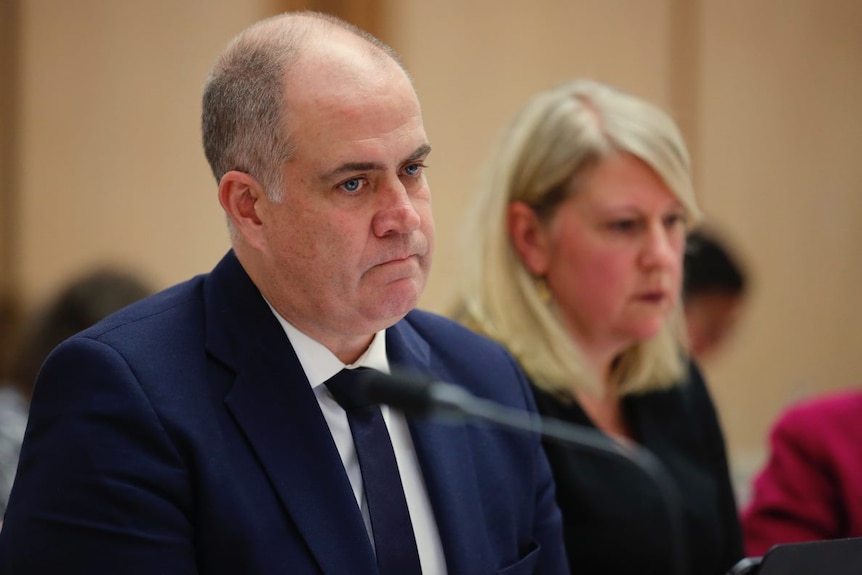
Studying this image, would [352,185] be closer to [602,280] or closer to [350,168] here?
[350,168]

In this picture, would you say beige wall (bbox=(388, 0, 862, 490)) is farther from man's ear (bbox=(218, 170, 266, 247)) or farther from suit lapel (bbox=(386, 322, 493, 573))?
man's ear (bbox=(218, 170, 266, 247))

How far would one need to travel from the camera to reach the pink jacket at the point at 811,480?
224 centimetres

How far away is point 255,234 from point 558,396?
80cm

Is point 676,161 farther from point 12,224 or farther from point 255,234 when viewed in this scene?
point 12,224

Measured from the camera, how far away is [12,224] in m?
3.76

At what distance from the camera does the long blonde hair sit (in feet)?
7.22

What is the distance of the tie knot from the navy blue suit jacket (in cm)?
5

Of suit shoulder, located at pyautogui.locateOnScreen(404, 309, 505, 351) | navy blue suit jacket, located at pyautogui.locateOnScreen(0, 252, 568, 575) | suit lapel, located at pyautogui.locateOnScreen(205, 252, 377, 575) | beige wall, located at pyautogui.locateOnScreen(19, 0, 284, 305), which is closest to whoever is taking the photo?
navy blue suit jacket, located at pyautogui.locateOnScreen(0, 252, 568, 575)

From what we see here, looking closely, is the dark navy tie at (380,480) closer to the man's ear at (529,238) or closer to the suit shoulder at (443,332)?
the suit shoulder at (443,332)

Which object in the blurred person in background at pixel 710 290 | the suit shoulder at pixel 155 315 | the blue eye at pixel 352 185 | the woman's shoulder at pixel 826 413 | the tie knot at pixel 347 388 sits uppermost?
the blue eye at pixel 352 185

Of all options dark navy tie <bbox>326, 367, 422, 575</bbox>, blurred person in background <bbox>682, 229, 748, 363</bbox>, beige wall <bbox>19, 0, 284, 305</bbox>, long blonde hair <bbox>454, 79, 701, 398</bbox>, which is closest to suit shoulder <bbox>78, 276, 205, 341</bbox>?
dark navy tie <bbox>326, 367, 422, 575</bbox>

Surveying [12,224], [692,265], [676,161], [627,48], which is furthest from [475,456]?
[627,48]

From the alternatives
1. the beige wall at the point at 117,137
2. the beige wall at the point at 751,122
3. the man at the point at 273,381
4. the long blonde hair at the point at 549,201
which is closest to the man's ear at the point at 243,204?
the man at the point at 273,381

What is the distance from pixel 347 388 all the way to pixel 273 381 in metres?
0.10
